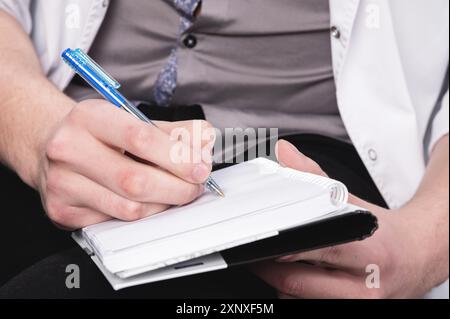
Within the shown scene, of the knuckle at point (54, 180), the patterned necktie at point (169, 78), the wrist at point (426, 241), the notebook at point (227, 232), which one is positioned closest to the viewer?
the notebook at point (227, 232)

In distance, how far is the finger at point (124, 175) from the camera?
486mm

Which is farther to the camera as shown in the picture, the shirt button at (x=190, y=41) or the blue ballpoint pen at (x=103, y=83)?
the shirt button at (x=190, y=41)

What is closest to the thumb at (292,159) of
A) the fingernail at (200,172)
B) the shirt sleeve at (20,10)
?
the fingernail at (200,172)

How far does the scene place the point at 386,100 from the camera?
32.3 inches

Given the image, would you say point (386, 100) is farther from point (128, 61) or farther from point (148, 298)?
point (148, 298)

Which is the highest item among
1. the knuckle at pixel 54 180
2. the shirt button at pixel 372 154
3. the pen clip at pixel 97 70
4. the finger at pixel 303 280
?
the pen clip at pixel 97 70

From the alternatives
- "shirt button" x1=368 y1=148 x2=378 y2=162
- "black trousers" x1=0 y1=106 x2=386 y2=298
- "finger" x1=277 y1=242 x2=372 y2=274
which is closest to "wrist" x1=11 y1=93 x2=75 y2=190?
"black trousers" x1=0 y1=106 x2=386 y2=298

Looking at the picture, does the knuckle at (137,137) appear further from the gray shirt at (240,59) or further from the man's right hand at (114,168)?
the gray shirt at (240,59)

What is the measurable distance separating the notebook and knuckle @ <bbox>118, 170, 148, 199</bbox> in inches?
1.0

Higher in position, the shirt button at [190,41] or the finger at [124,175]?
the shirt button at [190,41]

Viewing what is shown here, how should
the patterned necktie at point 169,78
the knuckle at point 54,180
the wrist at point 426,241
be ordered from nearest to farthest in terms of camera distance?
the knuckle at point 54,180 < the wrist at point 426,241 < the patterned necktie at point 169,78

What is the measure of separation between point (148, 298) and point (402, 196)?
0.44m

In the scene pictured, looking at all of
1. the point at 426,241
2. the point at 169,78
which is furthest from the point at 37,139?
the point at 426,241
